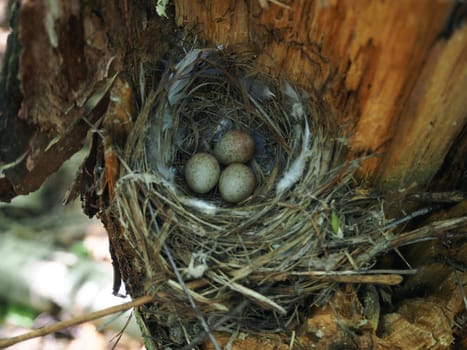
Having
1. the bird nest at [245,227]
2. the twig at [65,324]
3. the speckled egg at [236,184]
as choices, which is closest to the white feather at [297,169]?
the bird nest at [245,227]

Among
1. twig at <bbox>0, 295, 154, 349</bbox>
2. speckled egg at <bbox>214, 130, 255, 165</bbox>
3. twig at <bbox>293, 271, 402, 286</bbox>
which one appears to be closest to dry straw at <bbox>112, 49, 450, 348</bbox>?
twig at <bbox>293, 271, 402, 286</bbox>

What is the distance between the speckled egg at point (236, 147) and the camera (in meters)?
2.14

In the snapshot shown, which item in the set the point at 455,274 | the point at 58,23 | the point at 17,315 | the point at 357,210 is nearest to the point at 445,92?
the point at 357,210

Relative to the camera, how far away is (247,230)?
1790 mm

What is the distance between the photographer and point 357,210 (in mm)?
1707

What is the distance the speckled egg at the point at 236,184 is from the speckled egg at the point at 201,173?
0.05 m

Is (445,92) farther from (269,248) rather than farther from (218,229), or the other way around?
(218,229)

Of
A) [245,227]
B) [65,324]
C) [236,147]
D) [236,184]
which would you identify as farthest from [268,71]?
[65,324]

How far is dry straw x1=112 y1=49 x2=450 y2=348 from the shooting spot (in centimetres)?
162

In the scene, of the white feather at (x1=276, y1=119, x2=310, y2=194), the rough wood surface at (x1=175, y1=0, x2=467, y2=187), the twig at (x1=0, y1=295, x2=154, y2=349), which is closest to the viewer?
the rough wood surface at (x1=175, y1=0, x2=467, y2=187)

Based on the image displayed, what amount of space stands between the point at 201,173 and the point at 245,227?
0.41 metres

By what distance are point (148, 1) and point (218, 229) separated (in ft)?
2.85

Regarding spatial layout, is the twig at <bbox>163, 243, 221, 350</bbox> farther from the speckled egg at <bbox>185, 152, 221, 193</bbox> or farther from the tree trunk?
the speckled egg at <bbox>185, 152, 221, 193</bbox>

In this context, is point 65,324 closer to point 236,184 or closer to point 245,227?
point 245,227
